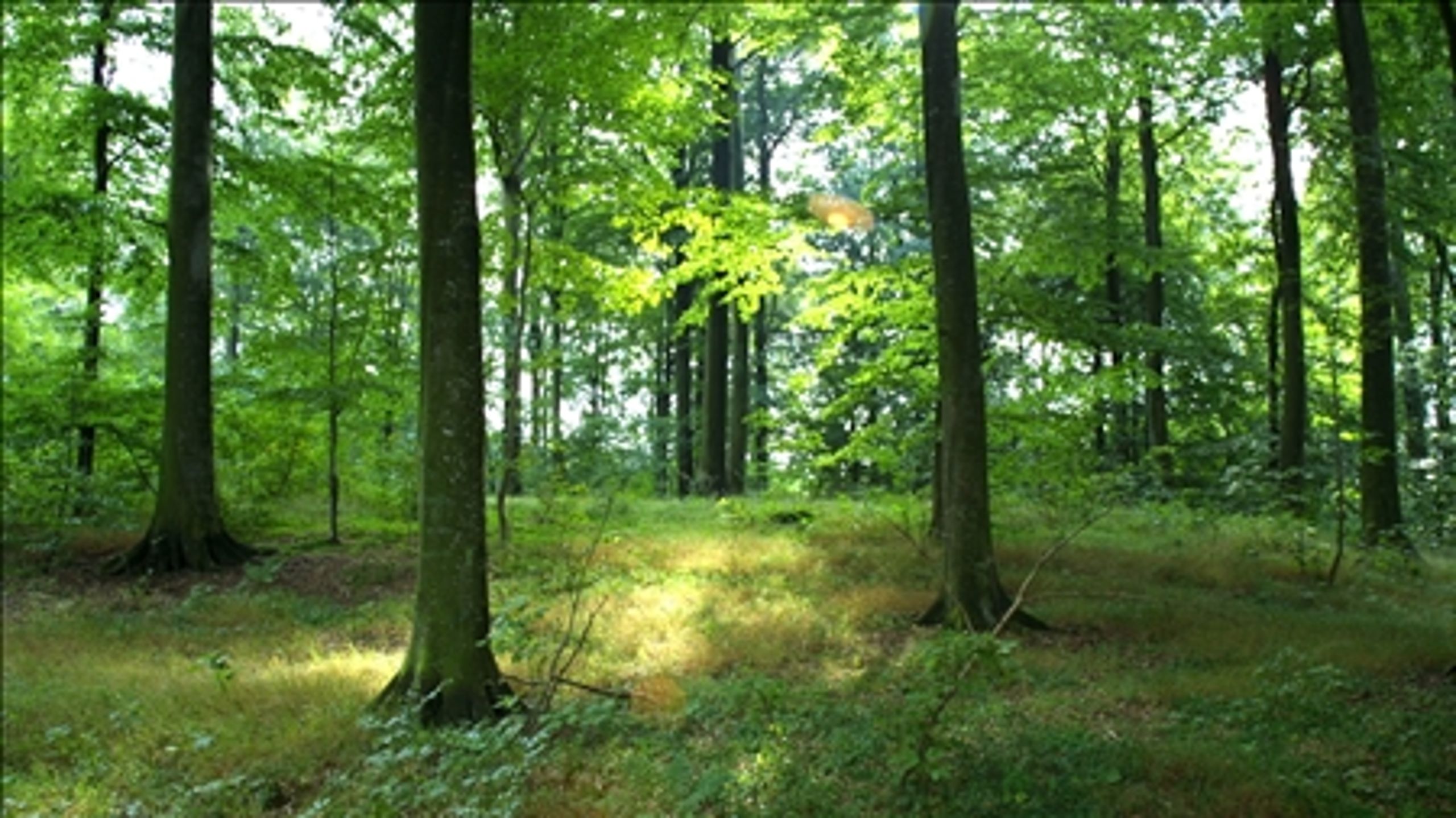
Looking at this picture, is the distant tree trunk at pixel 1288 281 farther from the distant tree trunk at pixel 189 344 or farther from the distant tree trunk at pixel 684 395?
the distant tree trunk at pixel 189 344

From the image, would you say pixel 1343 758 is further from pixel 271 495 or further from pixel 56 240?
pixel 56 240

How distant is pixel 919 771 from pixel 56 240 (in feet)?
47.3

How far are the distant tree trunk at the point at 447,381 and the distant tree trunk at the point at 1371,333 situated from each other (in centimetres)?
952

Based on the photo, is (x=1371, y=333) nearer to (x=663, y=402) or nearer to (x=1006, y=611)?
(x=1006, y=611)

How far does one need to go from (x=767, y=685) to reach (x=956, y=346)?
11.9ft

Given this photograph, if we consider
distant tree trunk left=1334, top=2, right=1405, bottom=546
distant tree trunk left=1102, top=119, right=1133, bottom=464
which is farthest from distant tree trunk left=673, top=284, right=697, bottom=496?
distant tree trunk left=1334, top=2, right=1405, bottom=546

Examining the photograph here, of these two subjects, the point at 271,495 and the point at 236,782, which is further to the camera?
the point at 271,495

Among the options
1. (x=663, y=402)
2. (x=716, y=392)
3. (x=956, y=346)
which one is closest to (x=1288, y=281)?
(x=716, y=392)

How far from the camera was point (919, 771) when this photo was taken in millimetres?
4715

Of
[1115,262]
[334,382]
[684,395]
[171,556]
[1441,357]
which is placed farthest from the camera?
[684,395]

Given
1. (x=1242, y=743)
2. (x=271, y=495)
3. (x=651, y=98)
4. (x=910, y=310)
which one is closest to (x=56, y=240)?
(x=271, y=495)

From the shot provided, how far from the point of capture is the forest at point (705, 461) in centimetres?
567

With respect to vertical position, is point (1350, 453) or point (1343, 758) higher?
point (1350, 453)

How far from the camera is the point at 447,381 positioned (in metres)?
6.47
